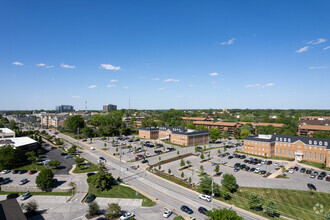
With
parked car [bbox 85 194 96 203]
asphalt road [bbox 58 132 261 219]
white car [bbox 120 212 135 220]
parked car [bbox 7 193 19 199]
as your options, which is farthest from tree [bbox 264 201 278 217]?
parked car [bbox 7 193 19 199]

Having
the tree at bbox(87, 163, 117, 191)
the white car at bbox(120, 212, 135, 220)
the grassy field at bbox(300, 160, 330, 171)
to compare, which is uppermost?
the tree at bbox(87, 163, 117, 191)

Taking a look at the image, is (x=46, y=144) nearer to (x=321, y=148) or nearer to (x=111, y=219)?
(x=111, y=219)

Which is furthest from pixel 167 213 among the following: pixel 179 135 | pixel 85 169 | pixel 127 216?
pixel 179 135

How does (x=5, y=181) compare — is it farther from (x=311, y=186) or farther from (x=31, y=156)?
(x=311, y=186)

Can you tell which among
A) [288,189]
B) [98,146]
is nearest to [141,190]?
[288,189]

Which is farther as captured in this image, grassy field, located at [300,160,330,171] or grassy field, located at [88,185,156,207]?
grassy field, located at [300,160,330,171]

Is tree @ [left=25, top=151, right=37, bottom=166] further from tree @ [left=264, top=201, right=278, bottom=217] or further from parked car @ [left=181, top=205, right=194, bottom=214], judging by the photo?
tree @ [left=264, top=201, right=278, bottom=217]
